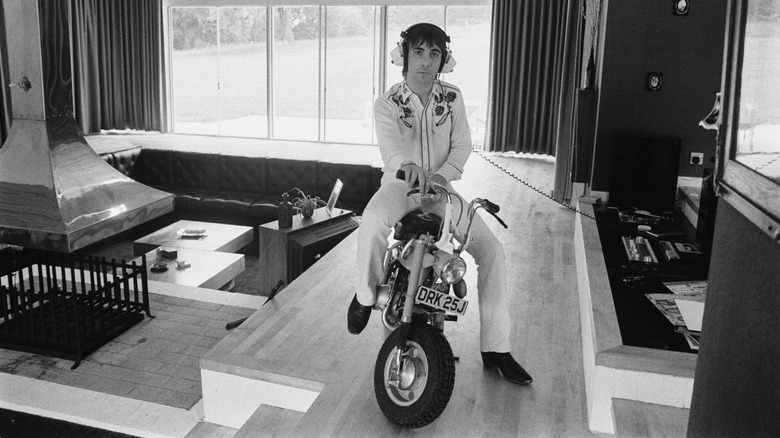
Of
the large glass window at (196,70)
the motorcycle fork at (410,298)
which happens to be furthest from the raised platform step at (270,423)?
the large glass window at (196,70)

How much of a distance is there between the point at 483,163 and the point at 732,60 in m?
8.21

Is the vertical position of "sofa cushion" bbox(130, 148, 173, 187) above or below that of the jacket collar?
below

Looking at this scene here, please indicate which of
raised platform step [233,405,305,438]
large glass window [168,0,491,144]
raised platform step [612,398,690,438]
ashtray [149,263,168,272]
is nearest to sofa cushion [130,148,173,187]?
ashtray [149,263,168,272]

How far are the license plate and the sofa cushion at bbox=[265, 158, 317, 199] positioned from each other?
5451 millimetres

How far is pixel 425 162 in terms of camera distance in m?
2.70

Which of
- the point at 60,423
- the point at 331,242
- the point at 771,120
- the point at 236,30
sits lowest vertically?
the point at 60,423

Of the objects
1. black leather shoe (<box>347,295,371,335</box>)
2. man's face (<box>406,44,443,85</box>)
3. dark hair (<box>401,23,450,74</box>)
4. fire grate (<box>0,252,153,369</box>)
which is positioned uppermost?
dark hair (<box>401,23,450,74</box>)

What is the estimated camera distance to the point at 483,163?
9.26 metres

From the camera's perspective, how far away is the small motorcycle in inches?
85.7

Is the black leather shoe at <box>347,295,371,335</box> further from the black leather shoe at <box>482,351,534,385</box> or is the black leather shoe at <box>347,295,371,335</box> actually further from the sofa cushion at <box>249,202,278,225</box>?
the sofa cushion at <box>249,202,278,225</box>

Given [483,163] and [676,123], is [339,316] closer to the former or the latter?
[676,123]

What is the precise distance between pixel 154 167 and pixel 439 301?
686 cm

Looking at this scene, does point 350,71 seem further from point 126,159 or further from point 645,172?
point 645,172

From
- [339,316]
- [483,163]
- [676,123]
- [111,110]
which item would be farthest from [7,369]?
[111,110]
